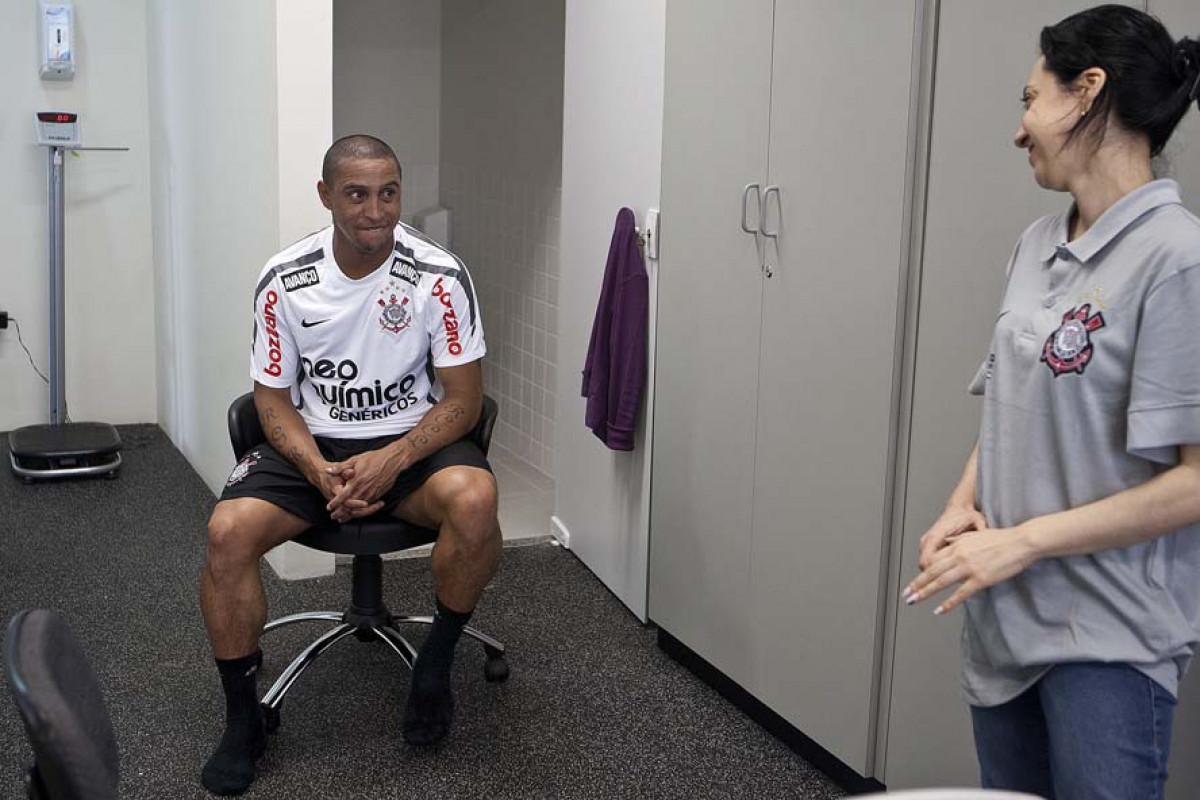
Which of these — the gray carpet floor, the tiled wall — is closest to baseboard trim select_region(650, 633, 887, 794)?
the gray carpet floor

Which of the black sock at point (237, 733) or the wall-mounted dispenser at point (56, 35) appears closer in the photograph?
the black sock at point (237, 733)

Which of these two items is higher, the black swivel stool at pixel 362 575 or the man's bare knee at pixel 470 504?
the man's bare knee at pixel 470 504

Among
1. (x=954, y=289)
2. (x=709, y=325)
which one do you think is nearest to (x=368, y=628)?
(x=709, y=325)

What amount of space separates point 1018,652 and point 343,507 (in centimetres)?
155

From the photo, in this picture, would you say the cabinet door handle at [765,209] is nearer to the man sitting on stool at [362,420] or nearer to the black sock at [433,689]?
the man sitting on stool at [362,420]

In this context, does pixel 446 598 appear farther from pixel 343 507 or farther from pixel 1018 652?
pixel 1018 652

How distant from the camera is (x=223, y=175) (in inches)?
165

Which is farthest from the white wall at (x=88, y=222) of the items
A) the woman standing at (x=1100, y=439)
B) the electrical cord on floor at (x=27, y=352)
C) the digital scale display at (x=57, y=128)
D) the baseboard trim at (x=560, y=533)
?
the woman standing at (x=1100, y=439)

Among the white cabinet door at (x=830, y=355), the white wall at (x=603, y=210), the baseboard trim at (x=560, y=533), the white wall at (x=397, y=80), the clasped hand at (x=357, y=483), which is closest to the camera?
the white cabinet door at (x=830, y=355)

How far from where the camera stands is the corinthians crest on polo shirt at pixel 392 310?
2941mm

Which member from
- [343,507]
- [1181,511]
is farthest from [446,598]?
[1181,511]

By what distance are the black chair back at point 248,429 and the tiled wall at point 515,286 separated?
1848 millimetres

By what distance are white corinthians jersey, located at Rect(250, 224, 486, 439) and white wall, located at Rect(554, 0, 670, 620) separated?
24.3 inches

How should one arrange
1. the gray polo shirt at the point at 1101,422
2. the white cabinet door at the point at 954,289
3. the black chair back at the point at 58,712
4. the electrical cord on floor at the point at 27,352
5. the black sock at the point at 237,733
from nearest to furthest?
the black chair back at the point at 58,712, the gray polo shirt at the point at 1101,422, the white cabinet door at the point at 954,289, the black sock at the point at 237,733, the electrical cord on floor at the point at 27,352
